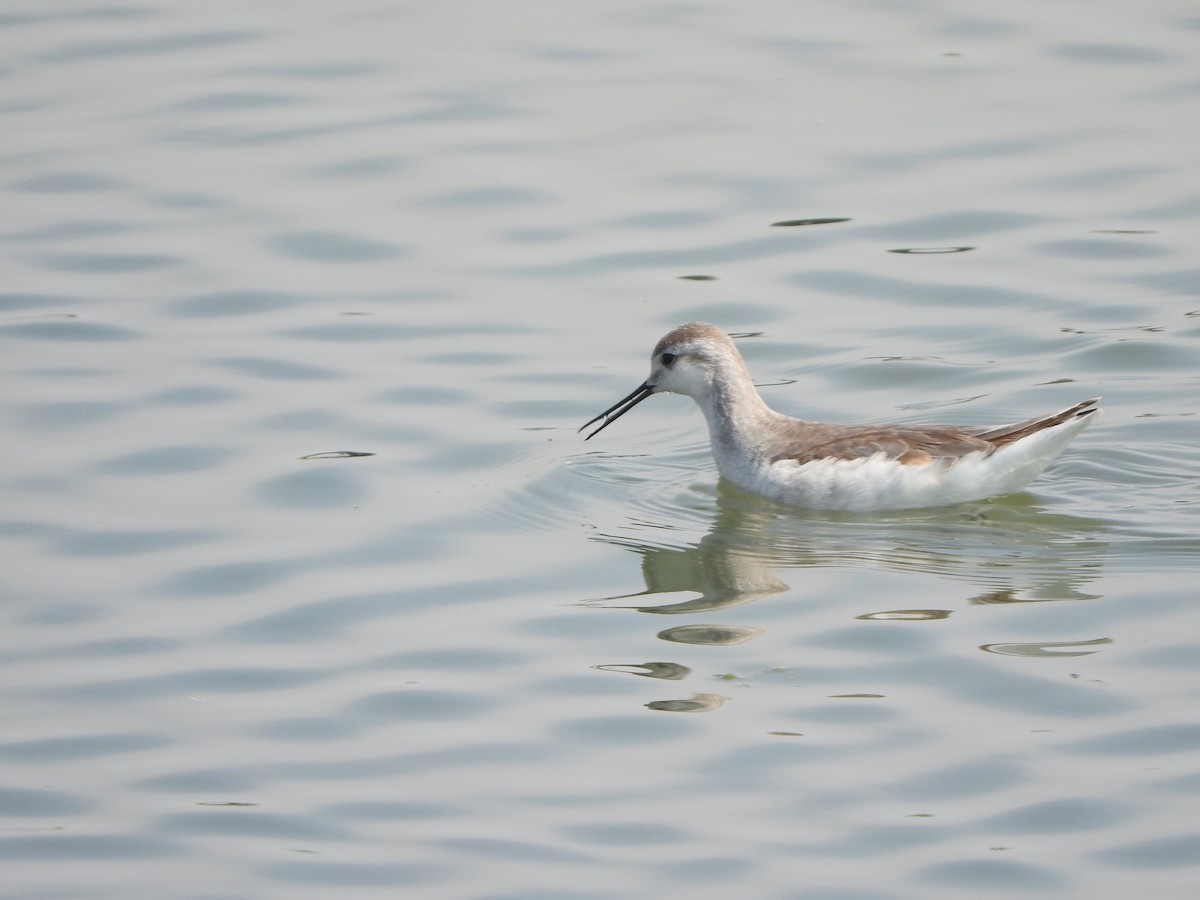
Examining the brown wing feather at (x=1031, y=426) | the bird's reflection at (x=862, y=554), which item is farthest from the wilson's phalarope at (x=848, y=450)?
the bird's reflection at (x=862, y=554)

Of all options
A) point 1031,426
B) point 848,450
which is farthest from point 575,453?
point 1031,426

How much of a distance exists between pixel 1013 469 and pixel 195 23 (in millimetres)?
11118

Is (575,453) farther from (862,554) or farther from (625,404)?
(862,554)

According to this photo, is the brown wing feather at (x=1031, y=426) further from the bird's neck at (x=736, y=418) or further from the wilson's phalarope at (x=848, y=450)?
the bird's neck at (x=736, y=418)

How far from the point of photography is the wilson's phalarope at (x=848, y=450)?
35.6 ft

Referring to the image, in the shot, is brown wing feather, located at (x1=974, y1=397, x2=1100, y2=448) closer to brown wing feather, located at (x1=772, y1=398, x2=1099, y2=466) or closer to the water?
brown wing feather, located at (x1=772, y1=398, x2=1099, y2=466)

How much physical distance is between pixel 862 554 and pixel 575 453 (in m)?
2.34

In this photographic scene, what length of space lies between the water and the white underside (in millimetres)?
152

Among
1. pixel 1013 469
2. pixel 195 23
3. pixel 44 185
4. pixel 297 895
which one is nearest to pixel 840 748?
pixel 297 895

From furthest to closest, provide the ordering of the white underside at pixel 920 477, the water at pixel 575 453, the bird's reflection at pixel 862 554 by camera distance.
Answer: the white underside at pixel 920 477 → the bird's reflection at pixel 862 554 → the water at pixel 575 453

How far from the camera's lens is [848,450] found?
1102 cm

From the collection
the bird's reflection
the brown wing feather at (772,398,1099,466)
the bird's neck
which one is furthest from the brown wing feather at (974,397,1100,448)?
the bird's neck

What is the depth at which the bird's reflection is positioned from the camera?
968 centimetres

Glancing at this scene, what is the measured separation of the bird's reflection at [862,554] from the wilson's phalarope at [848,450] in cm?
13
